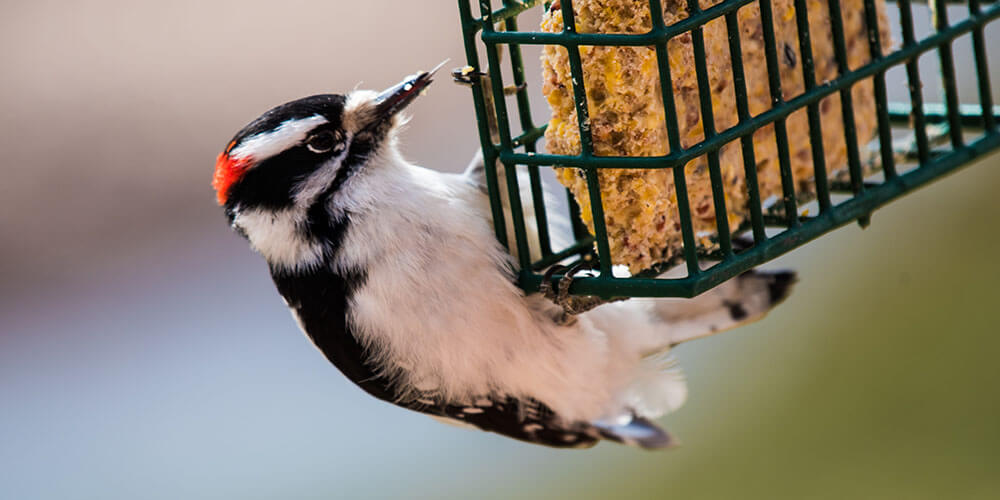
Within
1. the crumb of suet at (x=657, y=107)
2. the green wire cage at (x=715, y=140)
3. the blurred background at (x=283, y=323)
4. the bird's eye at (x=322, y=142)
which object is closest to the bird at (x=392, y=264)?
the bird's eye at (x=322, y=142)

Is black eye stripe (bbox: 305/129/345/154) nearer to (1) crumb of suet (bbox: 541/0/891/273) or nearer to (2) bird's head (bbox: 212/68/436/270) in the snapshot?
(2) bird's head (bbox: 212/68/436/270)

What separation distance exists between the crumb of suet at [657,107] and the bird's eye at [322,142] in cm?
66

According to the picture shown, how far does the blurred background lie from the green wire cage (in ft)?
4.85

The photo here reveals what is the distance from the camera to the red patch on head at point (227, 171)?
121 inches

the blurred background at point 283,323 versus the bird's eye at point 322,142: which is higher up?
the bird's eye at point 322,142

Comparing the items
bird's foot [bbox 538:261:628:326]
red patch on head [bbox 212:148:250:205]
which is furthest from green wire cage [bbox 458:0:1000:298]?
red patch on head [bbox 212:148:250:205]

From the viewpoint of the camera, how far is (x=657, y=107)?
2.68m

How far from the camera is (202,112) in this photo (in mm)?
8391

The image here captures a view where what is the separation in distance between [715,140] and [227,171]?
53.6 inches

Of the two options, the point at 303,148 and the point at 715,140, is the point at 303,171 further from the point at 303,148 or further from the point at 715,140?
the point at 715,140

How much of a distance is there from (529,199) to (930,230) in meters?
4.18

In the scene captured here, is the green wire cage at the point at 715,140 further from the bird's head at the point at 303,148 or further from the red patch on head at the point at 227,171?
the red patch on head at the point at 227,171

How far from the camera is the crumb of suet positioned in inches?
104

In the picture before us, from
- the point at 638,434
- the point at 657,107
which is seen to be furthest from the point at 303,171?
the point at 638,434
